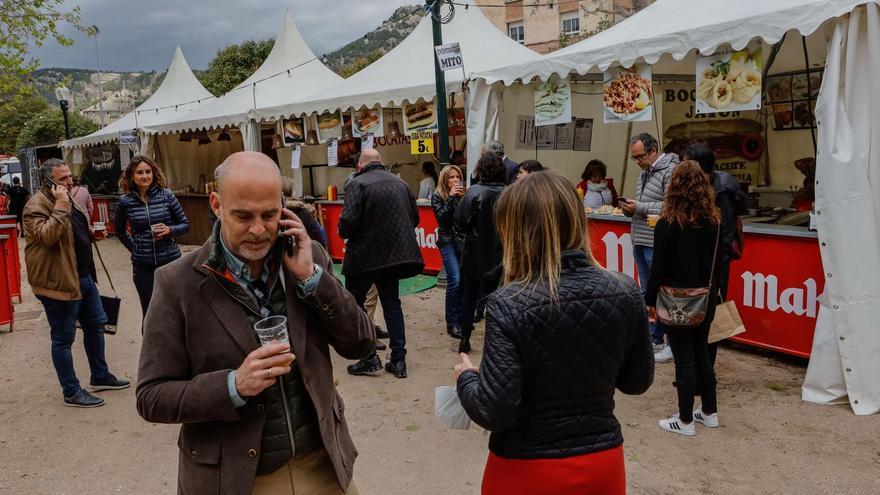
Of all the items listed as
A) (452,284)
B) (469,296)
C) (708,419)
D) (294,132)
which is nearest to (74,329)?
(469,296)

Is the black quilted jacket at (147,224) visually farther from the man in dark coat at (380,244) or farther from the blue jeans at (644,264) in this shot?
the blue jeans at (644,264)

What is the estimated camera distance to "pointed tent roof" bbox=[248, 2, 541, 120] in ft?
30.6

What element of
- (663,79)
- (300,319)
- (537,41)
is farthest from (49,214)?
(537,41)

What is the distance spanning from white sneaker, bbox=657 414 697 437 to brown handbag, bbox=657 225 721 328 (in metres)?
0.66

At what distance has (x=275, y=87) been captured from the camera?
571 inches

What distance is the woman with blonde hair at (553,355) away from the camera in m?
1.87

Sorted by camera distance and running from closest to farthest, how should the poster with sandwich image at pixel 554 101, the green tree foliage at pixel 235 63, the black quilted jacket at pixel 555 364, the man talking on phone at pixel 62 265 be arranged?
1. the black quilted jacket at pixel 555 364
2. the man talking on phone at pixel 62 265
3. the poster with sandwich image at pixel 554 101
4. the green tree foliage at pixel 235 63

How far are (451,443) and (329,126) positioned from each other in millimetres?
7496

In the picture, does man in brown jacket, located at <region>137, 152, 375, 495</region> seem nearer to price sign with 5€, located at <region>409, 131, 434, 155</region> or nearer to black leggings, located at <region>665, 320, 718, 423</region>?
black leggings, located at <region>665, 320, 718, 423</region>

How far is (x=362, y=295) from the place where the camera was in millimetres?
5641

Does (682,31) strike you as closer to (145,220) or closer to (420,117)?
(420,117)

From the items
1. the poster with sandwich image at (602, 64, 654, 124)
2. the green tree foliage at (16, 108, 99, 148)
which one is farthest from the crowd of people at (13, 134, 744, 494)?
the green tree foliage at (16, 108, 99, 148)

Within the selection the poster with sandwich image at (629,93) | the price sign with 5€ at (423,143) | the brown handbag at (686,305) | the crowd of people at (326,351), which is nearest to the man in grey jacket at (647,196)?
the poster with sandwich image at (629,93)

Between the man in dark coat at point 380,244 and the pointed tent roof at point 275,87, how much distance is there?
7.75m
